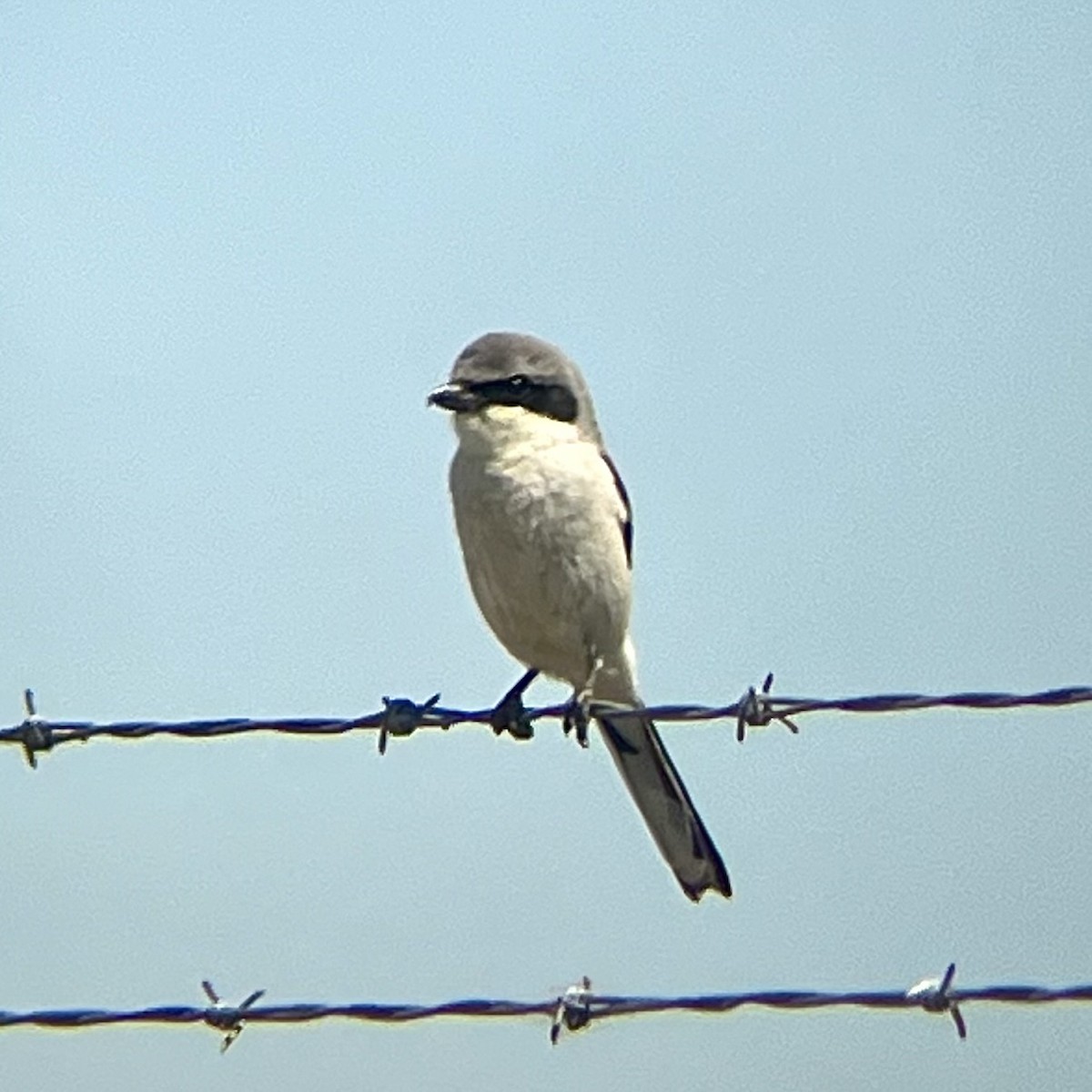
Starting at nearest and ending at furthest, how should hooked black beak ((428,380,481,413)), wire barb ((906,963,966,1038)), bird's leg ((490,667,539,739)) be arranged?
wire barb ((906,963,966,1038)) → bird's leg ((490,667,539,739)) → hooked black beak ((428,380,481,413))

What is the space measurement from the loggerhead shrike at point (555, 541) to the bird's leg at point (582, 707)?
1 centimetres

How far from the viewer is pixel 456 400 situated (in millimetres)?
7523

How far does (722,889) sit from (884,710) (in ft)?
8.67

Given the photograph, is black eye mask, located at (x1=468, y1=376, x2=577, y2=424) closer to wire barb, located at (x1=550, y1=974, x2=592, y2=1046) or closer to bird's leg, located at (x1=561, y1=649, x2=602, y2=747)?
bird's leg, located at (x1=561, y1=649, x2=602, y2=747)

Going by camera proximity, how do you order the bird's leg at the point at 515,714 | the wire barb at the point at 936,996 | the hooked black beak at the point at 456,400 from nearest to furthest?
1. the wire barb at the point at 936,996
2. the bird's leg at the point at 515,714
3. the hooked black beak at the point at 456,400

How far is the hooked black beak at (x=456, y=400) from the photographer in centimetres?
752

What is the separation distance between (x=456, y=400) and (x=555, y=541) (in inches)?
25.4

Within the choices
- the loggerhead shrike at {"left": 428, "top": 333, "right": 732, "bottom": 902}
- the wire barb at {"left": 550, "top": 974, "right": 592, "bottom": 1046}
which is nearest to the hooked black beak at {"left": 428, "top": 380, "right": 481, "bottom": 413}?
the loggerhead shrike at {"left": 428, "top": 333, "right": 732, "bottom": 902}

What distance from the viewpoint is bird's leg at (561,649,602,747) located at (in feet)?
21.8

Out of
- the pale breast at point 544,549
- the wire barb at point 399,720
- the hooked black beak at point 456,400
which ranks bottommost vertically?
the wire barb at point 399,720

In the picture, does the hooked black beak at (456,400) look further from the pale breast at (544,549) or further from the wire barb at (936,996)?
the wire barb at (936,996)

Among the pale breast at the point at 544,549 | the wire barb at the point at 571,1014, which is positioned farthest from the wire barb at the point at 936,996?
the pale breast at the point at 544,549

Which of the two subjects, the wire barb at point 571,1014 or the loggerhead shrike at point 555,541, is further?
the loggerhead shrike at point 555,541

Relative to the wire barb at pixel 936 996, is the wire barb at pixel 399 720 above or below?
above
